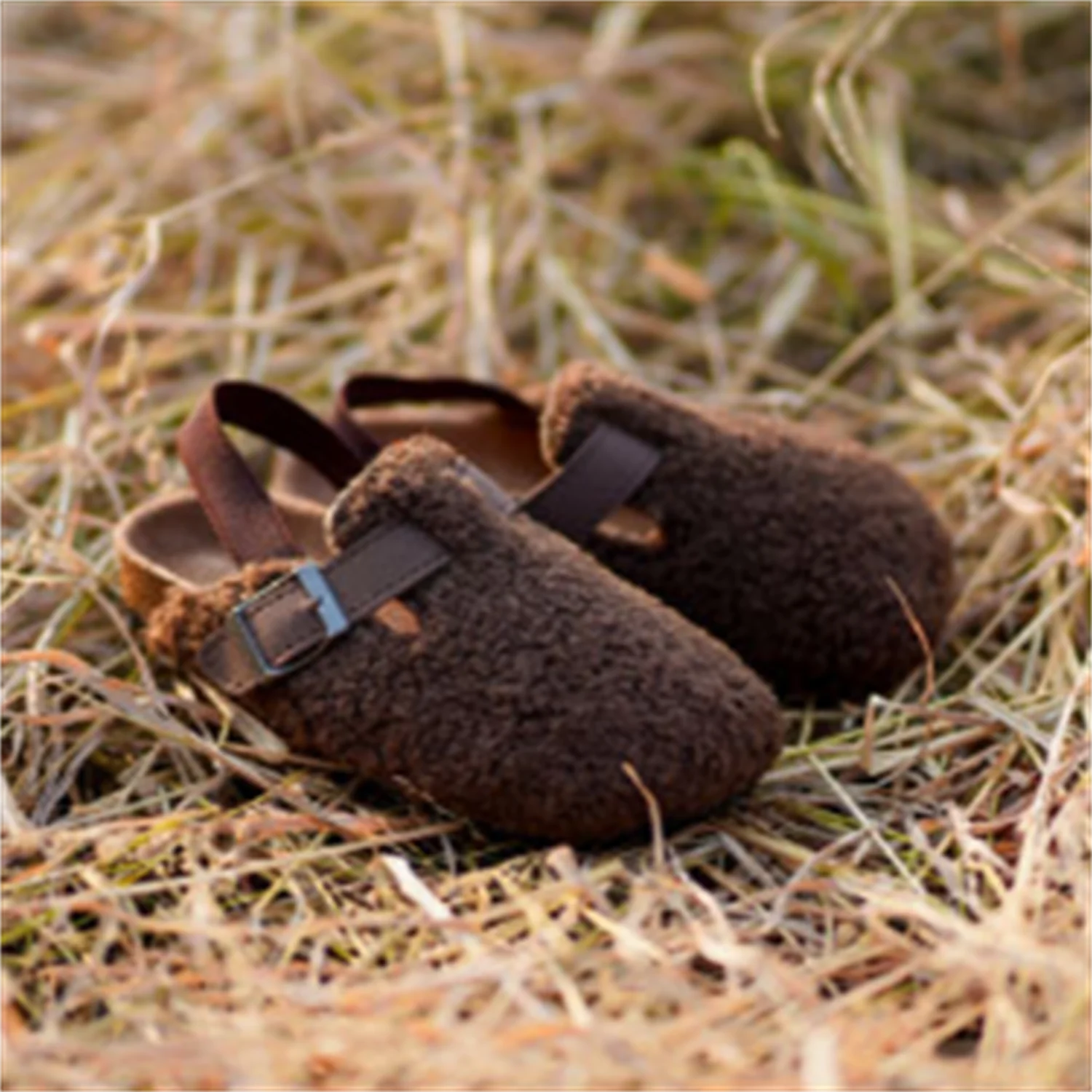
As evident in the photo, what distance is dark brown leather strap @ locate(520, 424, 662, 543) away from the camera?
4.77 feet

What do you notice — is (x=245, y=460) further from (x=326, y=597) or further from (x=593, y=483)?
(x=593, y=483)

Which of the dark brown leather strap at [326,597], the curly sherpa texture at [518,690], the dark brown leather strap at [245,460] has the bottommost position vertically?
the curly sherpa texture at [518,690]

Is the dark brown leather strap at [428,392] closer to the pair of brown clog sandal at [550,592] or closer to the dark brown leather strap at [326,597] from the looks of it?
the pair of brown clog sandal at [550,592]

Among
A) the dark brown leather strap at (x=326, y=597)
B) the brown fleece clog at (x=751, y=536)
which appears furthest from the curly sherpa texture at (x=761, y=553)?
the dark brown leather strap at (x=326, y=597)

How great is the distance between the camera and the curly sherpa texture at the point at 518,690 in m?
1.25

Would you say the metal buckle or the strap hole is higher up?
the metal buckle

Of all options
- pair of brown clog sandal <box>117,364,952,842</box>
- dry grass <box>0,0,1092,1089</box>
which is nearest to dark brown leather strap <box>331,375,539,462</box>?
pair of brown clog sandal <box>117,364,952,842</box>

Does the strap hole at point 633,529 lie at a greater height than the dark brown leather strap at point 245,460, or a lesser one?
lesser

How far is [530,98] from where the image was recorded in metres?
2.36

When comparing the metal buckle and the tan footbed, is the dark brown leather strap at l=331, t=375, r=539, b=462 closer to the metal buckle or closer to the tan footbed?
the tan footbed

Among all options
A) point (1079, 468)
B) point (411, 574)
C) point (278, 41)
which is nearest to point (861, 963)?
point (411, 574)

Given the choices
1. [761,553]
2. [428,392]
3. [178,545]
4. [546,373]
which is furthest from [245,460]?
[546,373]

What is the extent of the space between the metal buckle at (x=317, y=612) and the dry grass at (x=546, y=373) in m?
0.10

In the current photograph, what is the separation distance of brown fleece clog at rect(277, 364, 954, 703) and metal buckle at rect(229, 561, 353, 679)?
0.81 feet
